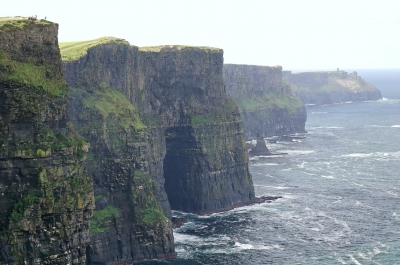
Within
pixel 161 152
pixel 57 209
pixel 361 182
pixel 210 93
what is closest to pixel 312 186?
pixel 361 182

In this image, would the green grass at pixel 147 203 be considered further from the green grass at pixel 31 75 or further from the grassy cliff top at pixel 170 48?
the grassy cliff top at pixel 170 48

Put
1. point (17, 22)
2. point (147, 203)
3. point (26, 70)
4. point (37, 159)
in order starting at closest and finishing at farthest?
point (37, 159) < point (26, 70) < point (17, 22) < point (147, 203)

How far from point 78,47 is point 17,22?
142 ft

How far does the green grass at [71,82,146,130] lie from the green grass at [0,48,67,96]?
33057mm

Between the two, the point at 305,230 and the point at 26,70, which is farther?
the point at 305,230

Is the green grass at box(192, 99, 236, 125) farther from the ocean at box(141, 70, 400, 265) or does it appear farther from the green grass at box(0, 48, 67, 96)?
the green grass at box(0, 48, 67, 96)

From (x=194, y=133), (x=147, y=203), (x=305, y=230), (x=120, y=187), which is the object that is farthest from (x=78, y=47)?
(x=305, y=230)

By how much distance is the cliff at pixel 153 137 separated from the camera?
127000 mm

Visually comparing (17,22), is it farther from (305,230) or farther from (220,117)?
(220,117)

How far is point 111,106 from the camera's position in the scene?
5310 inches

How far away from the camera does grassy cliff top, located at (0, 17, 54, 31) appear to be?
93.9m

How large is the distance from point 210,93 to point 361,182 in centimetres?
4870

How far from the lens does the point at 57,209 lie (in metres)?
92.1

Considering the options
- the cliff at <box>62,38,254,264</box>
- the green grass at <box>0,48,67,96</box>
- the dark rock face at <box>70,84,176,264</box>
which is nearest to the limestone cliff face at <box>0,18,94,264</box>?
the green grass at <box>0,48,67,96</box>
